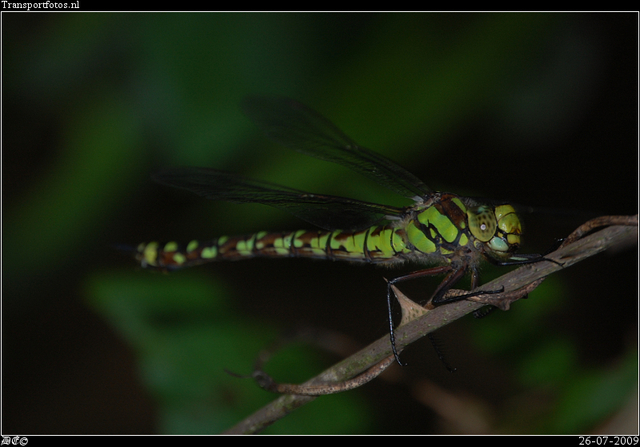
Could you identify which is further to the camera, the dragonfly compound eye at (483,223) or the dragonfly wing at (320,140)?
the dragonfly wing at (320,140)

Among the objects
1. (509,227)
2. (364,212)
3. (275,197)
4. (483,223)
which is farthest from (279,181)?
(509,227)

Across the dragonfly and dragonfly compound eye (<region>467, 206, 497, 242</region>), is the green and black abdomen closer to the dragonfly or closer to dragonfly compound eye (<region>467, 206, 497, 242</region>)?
the dragonfly

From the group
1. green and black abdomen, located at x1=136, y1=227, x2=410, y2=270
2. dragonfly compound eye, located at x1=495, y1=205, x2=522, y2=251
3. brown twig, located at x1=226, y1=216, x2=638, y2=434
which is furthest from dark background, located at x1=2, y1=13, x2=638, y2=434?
brown twig, located at x1=226, y1=216, x2=638, y2=434

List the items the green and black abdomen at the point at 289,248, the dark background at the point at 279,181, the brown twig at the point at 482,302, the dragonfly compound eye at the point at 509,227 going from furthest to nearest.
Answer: the green and black abdomen at the point at 289,248
the dark background at the point at 279,181
the dragonfly compound eye at the point at 509,227
the brown twig at the point at 482,302

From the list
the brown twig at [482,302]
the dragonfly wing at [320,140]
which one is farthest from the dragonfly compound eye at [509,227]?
the brown twig at [482,302]

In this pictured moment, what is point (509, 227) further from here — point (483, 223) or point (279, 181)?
point (279, 181)

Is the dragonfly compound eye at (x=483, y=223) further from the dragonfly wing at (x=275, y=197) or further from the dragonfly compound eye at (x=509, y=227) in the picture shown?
the dragonfly wing at (x=275, y=197)

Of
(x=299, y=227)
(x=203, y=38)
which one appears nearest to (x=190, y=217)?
(x=299, y=227)

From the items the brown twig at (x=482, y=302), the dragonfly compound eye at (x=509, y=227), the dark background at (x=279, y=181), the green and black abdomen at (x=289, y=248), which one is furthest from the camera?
the green and black abdomen at (x=289, y=248)

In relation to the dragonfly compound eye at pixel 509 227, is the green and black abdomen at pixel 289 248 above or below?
below
